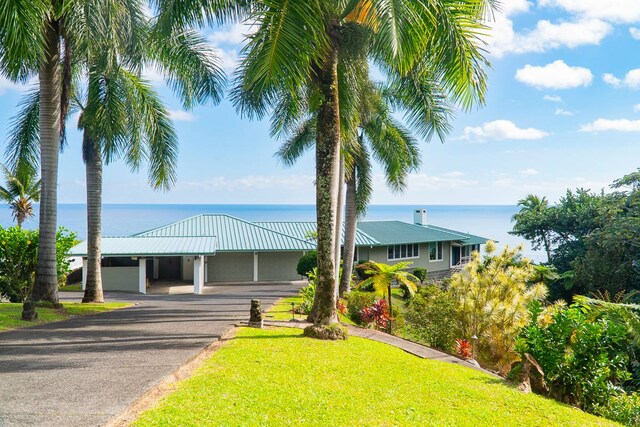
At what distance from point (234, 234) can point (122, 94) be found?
641 inches

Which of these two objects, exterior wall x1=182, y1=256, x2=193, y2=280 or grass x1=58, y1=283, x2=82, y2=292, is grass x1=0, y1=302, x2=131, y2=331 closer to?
grass x1=58, y1=283, x2=82, y2=292

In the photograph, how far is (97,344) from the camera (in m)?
9.62

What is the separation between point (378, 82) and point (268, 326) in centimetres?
1277

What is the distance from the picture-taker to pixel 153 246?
25.2m

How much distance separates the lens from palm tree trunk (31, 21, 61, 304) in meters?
13.2

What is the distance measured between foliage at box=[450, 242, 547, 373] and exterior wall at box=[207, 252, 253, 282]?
18.2 m

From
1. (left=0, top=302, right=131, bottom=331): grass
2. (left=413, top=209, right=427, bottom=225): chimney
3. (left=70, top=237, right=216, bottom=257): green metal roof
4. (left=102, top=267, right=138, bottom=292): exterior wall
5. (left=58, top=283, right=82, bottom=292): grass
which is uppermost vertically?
(left=413, top=209, right=427, bottom=225): chimney

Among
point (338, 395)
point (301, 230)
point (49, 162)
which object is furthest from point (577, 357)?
point (301, 230)

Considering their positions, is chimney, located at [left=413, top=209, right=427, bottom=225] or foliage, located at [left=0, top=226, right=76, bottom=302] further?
chimney, located at [left=413, top=209, right=427, bottom=225]

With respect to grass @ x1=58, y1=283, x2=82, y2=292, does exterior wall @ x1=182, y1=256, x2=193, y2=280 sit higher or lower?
higher

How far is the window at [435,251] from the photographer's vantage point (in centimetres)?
3634

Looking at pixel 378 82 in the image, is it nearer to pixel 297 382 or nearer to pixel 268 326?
pixel 268 326

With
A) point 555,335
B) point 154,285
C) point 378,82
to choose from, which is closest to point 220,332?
point 555,335

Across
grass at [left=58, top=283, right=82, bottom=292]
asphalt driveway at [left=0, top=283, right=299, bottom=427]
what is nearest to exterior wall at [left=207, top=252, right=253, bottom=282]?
grass at [left=58, top=283, right=82, bottom=292]
